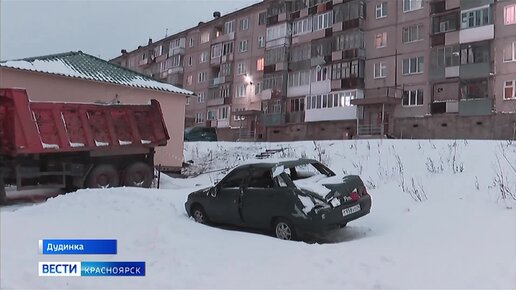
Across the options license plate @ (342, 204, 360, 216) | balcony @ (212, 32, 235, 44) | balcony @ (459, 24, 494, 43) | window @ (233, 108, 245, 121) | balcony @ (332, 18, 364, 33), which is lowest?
license plate @ (342, 204, 360, 216)

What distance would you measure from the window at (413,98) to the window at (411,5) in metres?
6.68

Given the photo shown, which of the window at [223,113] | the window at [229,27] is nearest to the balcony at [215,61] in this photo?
the window at [229,27]

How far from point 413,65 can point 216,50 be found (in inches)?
1037

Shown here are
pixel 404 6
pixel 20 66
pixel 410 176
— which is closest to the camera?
pixel 410 176

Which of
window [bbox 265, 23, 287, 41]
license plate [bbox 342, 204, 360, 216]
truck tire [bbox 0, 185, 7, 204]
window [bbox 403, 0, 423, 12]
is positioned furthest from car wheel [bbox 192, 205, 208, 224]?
window [bbox 265, 23, 287, 41]

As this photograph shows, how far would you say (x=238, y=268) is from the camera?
5457mm

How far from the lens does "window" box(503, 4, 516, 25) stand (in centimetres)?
2845

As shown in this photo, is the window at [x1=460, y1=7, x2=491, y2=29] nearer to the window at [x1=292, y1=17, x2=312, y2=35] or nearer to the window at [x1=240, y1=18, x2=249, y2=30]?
the window at [x1=292, y1=17, x2=312, y2=35]

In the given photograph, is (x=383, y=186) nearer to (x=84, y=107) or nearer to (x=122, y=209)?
(x=122, y=209)

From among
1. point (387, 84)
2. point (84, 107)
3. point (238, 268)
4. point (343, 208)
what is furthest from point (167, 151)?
point (387, 84)

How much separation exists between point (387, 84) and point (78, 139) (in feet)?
89.6

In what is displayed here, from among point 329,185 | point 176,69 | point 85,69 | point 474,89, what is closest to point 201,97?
point 176,69

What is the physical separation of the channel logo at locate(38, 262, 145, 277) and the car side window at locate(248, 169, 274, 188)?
304 centimetres

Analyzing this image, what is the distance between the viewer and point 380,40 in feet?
117
